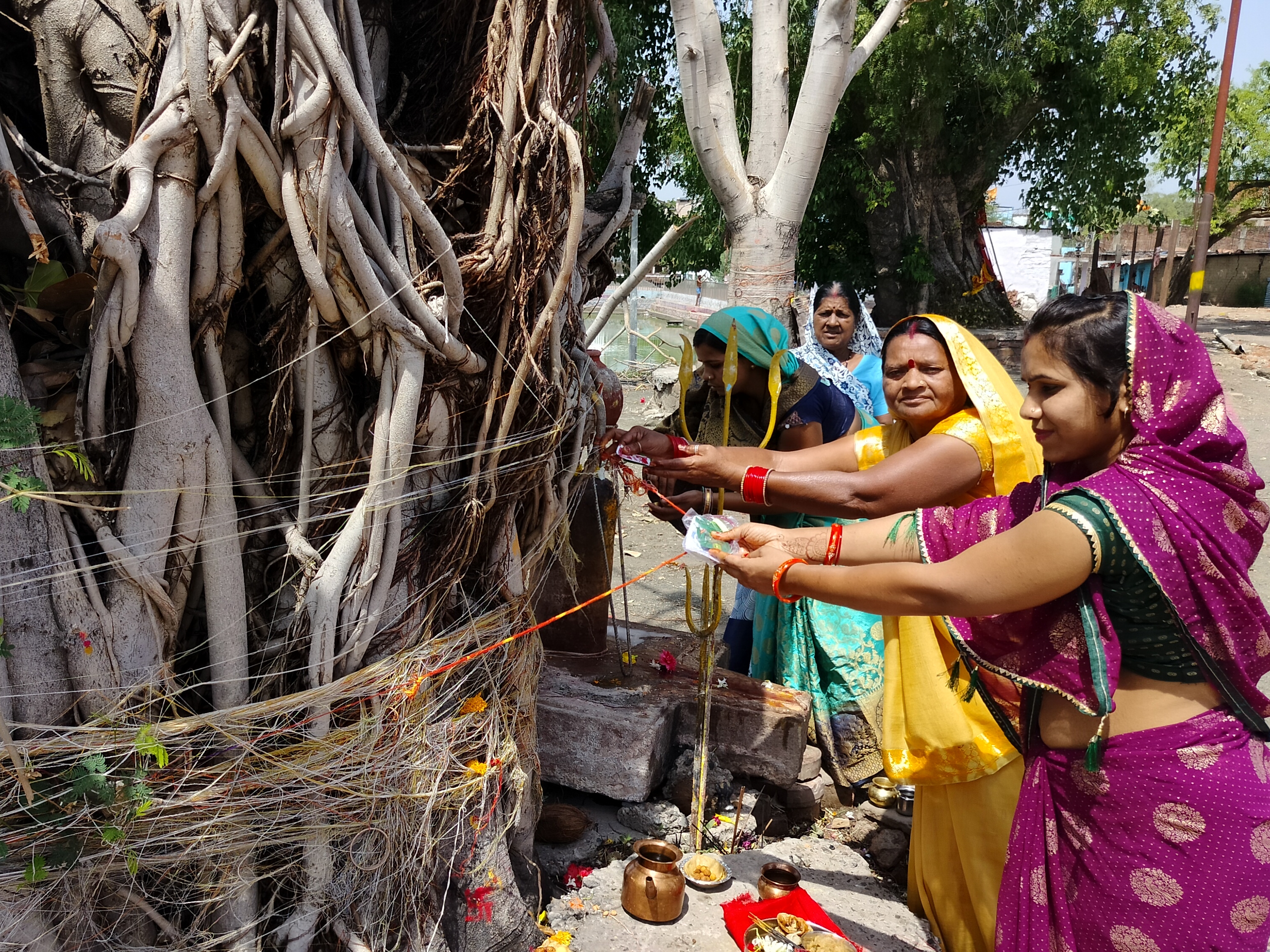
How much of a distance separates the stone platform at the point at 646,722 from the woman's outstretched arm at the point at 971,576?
113cm

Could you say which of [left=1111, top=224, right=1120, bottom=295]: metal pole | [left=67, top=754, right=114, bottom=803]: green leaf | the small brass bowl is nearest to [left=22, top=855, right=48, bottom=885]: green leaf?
[left=67, top=754, right=114, bottom=803]: green leaf

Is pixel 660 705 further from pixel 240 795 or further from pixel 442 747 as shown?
pixel 240 795

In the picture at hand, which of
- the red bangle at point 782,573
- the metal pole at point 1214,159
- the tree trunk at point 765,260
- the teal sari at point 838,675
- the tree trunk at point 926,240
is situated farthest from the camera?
the tree trunk at point 926,240

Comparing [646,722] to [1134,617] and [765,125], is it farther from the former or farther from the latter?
[765,125]

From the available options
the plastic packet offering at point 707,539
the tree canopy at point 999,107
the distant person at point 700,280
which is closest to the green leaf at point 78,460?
the plastic packet offering at point 707,539

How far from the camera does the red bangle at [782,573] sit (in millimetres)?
2195

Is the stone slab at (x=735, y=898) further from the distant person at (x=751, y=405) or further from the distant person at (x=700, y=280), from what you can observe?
the distant person at (x=700, y=280)

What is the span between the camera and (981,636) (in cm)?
210

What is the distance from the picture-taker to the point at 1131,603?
1805 millimetres

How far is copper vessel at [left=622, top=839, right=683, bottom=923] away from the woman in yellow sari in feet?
2.44

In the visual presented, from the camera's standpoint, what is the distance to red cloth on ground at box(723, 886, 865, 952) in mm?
2680

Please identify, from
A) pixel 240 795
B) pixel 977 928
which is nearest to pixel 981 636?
pixel 977 928

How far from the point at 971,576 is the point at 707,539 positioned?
0.79 metres

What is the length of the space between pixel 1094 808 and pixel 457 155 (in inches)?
82.1
